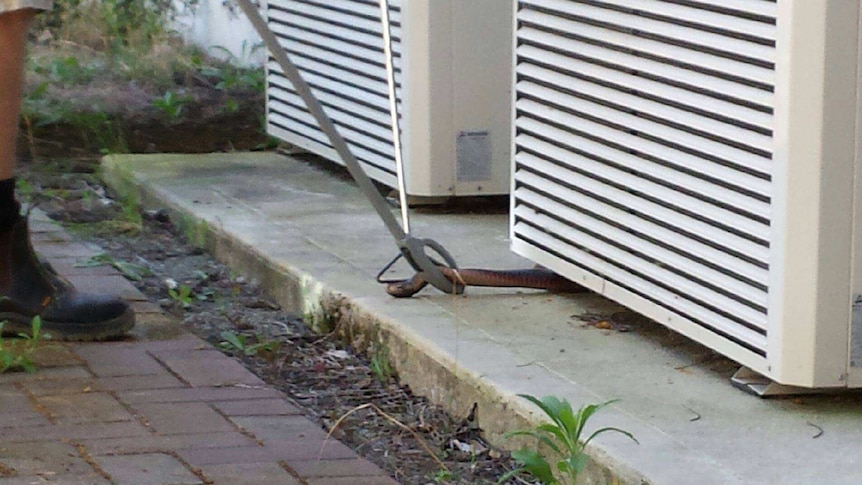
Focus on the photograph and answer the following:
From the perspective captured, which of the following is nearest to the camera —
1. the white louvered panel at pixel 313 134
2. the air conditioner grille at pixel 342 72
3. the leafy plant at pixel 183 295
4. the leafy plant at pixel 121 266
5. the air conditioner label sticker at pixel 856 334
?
the air conditioner label sticker at pixel 856 334

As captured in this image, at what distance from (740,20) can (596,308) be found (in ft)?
3.17

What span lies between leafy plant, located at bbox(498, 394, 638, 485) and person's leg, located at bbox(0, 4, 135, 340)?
1239 mm

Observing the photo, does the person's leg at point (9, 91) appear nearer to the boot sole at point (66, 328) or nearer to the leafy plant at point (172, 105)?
the boot sole at point (66, 328)

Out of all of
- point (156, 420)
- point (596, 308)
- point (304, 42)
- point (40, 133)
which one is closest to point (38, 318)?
point (156, 420)

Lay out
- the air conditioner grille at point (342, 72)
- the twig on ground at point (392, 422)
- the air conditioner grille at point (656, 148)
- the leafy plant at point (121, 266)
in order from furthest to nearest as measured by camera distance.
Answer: the air conditioner grille at point (342, 72) → the leafy plant at point (121, 266) → the twig on ground at point (392, 422) → the air conditioner grille at point (656, 148)

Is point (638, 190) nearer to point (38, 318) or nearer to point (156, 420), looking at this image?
point (156, 420)

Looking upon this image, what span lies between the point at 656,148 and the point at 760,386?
1.73 feet

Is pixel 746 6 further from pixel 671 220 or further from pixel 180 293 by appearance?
pixel 180 293

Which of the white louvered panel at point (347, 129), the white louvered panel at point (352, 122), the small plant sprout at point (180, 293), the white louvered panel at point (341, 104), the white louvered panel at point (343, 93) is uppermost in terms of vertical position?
the white louvered panel at point (343, 93)

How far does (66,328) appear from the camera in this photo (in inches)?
139

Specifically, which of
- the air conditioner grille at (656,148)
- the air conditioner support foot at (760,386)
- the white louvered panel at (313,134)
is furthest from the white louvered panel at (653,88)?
the white louvered panel at (313,134)

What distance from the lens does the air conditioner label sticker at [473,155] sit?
4500 millimetres

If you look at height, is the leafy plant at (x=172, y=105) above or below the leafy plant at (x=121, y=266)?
above

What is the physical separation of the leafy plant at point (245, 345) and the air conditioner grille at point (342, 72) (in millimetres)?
1149
